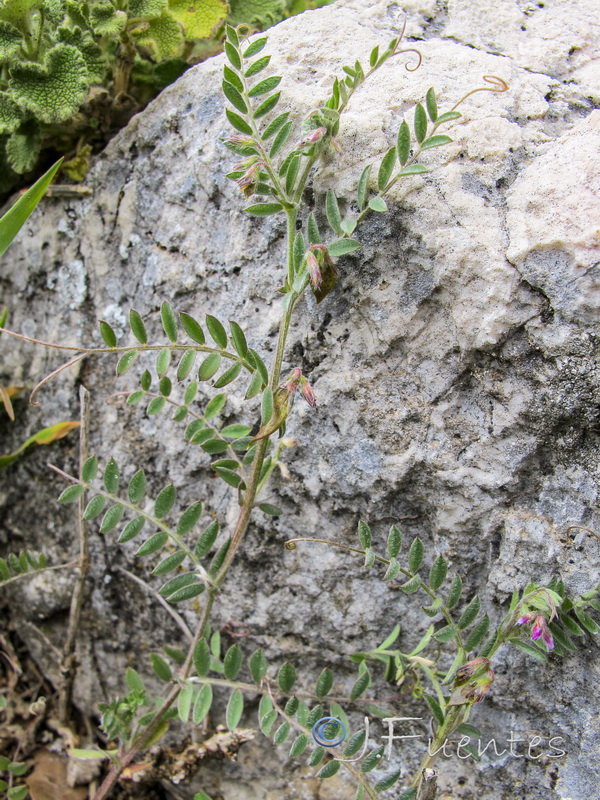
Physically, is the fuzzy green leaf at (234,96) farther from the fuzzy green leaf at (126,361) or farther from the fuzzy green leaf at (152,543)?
the fuzzy green leaf at (152,543)

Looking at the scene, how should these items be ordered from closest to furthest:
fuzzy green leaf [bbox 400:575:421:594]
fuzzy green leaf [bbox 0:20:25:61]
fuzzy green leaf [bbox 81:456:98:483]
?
fuzzy green leaf [bbox 400:575:421:594] → fuzzy green leaf [bbox 81:456:98:483] → fuzzy green leaf [bbox 0:20:25:61]

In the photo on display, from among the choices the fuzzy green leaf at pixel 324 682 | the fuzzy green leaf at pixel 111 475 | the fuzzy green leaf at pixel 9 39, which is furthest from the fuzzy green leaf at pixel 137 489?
the fuzzy green leaf at pixel 9 39

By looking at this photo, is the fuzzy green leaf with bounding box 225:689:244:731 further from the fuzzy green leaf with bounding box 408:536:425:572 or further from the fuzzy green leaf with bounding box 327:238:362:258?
the fuzzy green leaf with bounding box 327:238:362:258

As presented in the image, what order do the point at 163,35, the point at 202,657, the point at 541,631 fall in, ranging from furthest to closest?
the point at 163,35 < the point at 202,657 < the point at 541,631

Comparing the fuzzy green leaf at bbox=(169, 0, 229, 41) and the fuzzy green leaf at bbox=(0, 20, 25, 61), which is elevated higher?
the fuzzy green leaf at bbox=(0, 20, 25, 61)

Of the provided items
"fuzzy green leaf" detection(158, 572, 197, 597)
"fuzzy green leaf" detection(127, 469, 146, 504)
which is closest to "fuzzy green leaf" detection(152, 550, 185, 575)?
"fuzzy green leaf" detection(158, 572, 197, 597)

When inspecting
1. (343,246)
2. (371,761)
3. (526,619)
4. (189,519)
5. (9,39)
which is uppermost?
(9,39)

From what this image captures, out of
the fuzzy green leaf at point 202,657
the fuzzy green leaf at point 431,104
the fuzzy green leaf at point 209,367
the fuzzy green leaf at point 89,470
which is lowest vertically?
the fuzzy green leaf at point 202,657

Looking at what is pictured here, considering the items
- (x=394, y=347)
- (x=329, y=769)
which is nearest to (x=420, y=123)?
(x=394, y=347)

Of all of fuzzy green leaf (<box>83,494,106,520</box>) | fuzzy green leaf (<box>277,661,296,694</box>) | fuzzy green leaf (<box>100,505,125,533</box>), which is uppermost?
fuzzy green leaf (<box>83,494,106,520</box>)

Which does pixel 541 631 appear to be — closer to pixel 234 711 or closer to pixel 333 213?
pixel 234 711
